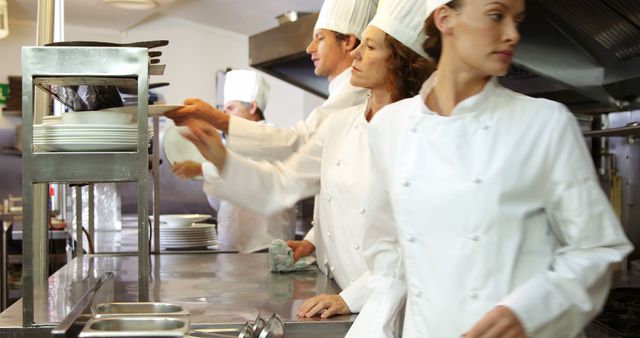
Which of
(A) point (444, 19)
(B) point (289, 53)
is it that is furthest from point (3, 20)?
(A) point (444, 19)

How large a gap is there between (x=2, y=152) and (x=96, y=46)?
7.71 m

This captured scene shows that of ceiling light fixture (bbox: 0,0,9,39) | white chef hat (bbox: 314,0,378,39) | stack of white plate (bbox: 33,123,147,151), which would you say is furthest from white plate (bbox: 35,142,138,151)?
ceiling light fixture (bbox: 0,0,9,39)

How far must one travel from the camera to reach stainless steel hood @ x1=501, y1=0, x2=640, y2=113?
9.01 feet

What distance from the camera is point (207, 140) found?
203 centimetres

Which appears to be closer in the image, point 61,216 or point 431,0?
point 431,0

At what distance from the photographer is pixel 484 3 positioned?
135 cm

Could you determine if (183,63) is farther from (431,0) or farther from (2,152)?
(431,0)

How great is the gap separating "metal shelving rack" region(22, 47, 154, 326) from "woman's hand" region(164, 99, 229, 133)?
475mm

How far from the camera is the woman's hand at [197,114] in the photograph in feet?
7.18

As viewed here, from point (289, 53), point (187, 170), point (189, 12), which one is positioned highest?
point (189, 12)

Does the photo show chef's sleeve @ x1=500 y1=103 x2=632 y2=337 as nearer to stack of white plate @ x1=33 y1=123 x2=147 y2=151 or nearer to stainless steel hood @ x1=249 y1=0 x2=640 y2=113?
stack of white plate @ x1=33 y1=123 x2=147 y2=151

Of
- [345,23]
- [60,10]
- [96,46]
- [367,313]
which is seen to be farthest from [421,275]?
[60,10]

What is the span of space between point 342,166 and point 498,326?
888 millimetres

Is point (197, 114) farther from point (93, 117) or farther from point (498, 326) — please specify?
point (498, 326)
